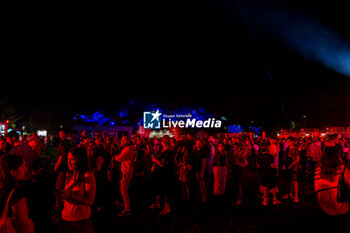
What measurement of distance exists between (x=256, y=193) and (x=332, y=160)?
539cm

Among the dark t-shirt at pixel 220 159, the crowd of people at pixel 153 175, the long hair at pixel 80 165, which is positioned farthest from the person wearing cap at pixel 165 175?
the long hair at pixel 80 165

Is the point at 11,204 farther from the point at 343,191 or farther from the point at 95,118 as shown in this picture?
the point at 95,118

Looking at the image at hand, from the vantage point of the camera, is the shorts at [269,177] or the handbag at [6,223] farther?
the shorts at [269,177]

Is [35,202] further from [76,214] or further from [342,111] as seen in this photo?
[342,111]

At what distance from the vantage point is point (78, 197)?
105 inches

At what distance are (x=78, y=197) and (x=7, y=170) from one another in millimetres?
774

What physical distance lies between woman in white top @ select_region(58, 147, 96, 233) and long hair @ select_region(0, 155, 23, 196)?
597mm

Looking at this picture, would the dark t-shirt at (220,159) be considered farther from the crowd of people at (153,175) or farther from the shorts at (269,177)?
the shorts at (269,177)

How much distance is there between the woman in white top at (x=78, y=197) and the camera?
2703 mm

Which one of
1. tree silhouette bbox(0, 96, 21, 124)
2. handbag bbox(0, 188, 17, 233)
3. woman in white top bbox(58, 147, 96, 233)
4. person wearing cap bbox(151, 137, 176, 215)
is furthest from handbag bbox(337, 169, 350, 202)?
tree silhouette bbox(0, 96, 21, 124)

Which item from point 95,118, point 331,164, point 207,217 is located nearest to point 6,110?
point 95,118

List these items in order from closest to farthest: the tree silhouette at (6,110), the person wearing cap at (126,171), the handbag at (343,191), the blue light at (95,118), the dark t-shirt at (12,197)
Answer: the dark t-shirt at (12,197) → the handbag at (343,191) → the person wearing cap at (126,171) → the blue light at (95,118) → the tree silhouette at (6,110)

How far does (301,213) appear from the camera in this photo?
601cm

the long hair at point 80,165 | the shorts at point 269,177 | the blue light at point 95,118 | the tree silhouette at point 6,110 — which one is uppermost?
the tree silhouette at point 6,110
